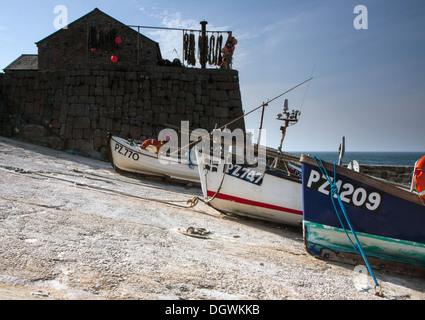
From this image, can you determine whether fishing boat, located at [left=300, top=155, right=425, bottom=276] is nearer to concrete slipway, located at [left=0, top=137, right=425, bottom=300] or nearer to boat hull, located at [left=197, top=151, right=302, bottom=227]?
concrete slipway, located at [left=0, top=137, right=425, bottom=300]

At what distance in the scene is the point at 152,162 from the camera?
10406 mm

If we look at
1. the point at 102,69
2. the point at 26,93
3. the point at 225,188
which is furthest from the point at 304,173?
the point at 26,93

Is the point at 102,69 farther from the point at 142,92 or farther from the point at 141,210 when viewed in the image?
the point at 141,210

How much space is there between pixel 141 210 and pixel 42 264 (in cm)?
283

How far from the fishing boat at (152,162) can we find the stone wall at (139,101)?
3.68 meters

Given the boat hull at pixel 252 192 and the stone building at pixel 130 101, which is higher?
the stone building at pixel 130 101

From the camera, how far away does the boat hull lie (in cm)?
610

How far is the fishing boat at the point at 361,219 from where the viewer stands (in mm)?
4320

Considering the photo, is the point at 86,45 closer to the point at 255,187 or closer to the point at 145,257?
the point at 255,187

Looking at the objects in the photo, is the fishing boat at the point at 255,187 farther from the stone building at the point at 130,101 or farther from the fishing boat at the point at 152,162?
the stone building at the point at 130,101

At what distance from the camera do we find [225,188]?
22.2ft

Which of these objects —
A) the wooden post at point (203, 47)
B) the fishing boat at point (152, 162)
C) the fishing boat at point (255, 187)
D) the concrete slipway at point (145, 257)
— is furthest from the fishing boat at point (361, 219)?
the wooden post at point (203, 47)

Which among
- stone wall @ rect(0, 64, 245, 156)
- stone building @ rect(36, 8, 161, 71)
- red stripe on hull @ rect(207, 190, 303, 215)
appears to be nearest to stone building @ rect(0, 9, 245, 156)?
stone wall @ rect(0, 64, 245, 156)

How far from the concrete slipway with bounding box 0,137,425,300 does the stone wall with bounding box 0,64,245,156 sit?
8.12 m
